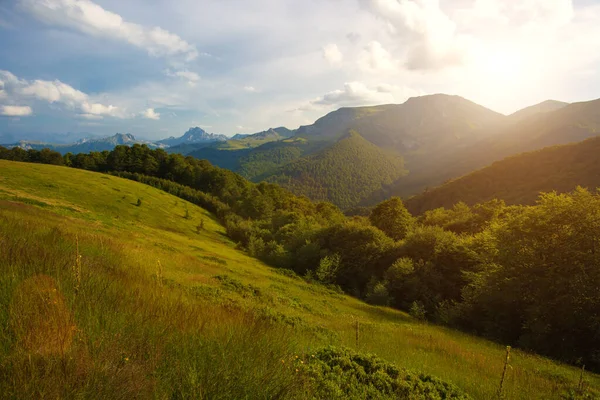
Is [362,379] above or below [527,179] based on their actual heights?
below

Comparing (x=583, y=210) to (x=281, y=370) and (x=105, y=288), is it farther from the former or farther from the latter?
(x=105, y=288)

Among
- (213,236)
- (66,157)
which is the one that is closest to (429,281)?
(213,236)

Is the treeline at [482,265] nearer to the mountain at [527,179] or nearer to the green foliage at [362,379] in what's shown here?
the green foliage at [362,379]

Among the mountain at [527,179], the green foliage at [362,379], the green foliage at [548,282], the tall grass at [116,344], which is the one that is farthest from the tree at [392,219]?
the mountain at [527,179]

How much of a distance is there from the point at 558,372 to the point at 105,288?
15.8m

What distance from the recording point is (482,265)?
24.6m

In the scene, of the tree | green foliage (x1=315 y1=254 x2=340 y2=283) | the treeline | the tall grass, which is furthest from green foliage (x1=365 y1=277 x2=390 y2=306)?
the tall grass

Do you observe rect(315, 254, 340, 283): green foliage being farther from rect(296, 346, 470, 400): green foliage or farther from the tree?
rect(296, 346, 470, 400): green foliage

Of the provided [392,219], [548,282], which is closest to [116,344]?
[548,282]

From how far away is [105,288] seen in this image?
5.04 metres

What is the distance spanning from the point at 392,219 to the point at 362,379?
46708mm

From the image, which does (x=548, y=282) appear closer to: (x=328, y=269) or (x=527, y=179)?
(x=328, y=269)

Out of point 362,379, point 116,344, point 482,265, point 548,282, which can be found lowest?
point 482,265

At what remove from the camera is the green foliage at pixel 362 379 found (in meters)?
4.82
